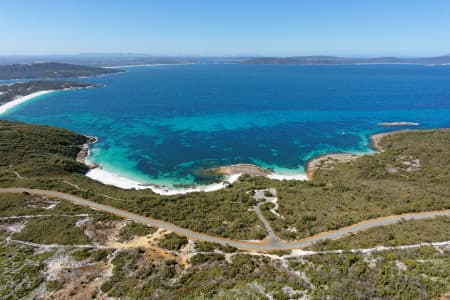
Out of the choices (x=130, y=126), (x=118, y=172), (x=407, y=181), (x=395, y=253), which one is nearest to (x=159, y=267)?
(x=395, y=253)

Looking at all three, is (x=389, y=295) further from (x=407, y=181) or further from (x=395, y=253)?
(x=407, y=181)

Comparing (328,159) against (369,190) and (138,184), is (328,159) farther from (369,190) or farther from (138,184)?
(138,184)

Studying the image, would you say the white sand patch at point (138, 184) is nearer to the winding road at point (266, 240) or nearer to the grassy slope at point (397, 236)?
the winding road at point (266, 240)

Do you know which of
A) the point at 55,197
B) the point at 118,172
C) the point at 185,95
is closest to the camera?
the point at 55,197

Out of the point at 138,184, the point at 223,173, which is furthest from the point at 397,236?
the point at 138,184

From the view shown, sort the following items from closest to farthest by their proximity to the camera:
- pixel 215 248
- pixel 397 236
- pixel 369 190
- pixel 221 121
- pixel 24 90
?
pixel 215 248 < pixel 397 236 < pixel 369 190 < pixel 221 121 < pixel 24 90

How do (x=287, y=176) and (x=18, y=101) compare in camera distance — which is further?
(x=18, y=101)
